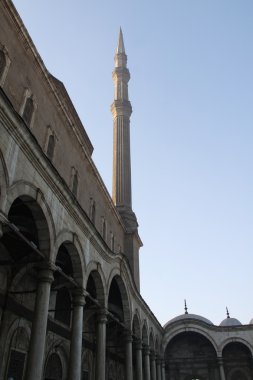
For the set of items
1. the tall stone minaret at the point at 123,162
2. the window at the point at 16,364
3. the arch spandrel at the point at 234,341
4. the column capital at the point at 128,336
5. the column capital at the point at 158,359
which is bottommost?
the window at the point at 16,364

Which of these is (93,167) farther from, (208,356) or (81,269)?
(208,356)

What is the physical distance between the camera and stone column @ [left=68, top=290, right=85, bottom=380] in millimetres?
11430

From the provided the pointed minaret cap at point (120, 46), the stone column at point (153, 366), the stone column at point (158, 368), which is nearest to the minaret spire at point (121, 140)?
the pointed minaret cap at point (120, 46)

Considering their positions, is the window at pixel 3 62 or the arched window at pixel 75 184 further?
the arched window at pixel 75 184

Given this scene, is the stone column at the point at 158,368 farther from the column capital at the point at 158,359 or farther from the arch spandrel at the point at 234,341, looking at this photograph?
the arch spandrel at the point at 234,341

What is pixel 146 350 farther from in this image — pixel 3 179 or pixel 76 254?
pixel 3 179

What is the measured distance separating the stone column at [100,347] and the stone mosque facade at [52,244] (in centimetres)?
3

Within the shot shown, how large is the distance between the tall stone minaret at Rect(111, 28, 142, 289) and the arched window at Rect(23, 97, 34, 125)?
13768mm

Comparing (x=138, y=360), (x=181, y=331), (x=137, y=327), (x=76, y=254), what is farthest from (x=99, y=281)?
(x=181, y=331)

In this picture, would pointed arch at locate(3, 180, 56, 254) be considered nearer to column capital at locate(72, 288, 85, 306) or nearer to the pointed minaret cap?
column capital at locate(72, 288, 85, 306)

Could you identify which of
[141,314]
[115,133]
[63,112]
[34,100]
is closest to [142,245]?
[141,314]

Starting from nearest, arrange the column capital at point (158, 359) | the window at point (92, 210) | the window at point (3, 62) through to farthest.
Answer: the window at point (3, 62) → the window at point (92, 210) → the column capital at point (158, 359)

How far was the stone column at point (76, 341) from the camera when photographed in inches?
450

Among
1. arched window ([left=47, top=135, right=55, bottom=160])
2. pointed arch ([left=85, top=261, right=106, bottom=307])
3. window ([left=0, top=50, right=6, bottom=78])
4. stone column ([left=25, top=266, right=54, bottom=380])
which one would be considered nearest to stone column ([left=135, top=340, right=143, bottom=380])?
pointed arch ([left=85, top=261, right=106, bottom=307])
